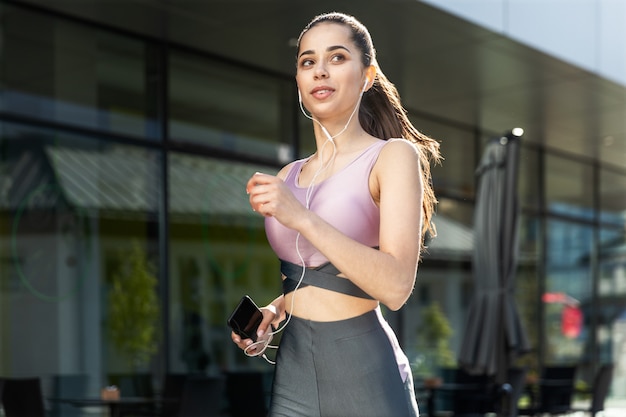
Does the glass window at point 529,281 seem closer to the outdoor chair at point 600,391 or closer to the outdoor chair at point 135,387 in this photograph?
the outdoor chair at point 600,391

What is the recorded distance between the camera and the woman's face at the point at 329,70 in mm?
1780

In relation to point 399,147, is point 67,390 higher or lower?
lower

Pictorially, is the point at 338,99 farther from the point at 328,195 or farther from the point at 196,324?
the point at 196,324

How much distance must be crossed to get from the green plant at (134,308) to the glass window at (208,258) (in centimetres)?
20

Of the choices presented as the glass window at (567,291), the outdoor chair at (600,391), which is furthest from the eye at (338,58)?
the glass window at (567,291)

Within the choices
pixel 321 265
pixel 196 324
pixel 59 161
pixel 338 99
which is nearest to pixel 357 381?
pixel 321 265

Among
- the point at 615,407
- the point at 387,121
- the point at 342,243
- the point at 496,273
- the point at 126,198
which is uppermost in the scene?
the point at 126,198

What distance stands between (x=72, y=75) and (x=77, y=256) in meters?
1.42

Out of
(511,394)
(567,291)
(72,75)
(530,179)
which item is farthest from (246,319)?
(567,291)

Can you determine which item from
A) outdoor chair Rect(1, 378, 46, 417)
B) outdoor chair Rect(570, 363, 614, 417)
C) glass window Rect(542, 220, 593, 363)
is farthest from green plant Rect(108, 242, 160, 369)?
glass window Rect(542, 220, 593, 363)

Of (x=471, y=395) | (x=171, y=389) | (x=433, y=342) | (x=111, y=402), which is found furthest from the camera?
(x=433, y=342)

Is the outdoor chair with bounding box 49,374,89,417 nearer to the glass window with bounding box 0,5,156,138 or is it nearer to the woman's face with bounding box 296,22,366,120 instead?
the glass window with bounding box 0,5,156,138

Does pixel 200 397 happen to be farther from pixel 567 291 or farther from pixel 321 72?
pixel 567 291

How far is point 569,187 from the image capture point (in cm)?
1368
